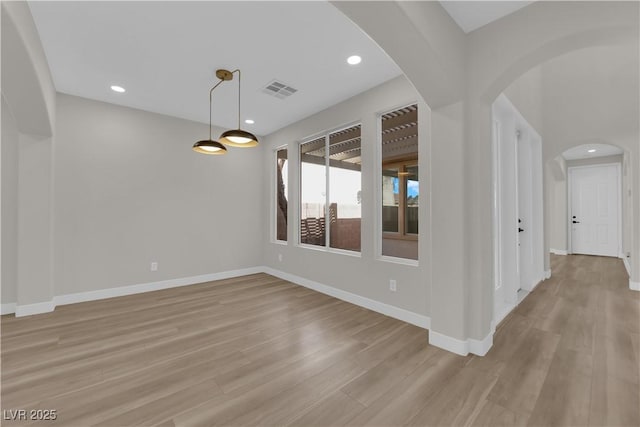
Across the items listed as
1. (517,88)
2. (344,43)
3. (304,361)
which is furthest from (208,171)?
(517,88)

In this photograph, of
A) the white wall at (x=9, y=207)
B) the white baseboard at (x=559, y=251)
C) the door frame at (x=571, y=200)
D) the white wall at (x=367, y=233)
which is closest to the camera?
the white wall at (x=367, y=233)

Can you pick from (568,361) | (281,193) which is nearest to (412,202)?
(568,361)

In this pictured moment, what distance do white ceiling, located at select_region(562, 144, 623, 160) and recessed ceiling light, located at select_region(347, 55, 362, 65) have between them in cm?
657

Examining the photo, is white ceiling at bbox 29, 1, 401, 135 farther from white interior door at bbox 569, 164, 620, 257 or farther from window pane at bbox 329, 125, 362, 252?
white interior door at bbox 569, 164, 620, 257

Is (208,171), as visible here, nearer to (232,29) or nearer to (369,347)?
(232,29)

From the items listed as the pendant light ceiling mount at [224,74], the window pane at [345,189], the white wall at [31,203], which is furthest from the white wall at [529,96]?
the white wall at [31,203]

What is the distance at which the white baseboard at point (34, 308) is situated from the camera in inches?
131

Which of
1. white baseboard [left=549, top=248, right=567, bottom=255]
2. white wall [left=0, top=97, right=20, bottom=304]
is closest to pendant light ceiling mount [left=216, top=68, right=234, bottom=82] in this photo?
white wall [left=0, top=97, right=20, bottom=304]

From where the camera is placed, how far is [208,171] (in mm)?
5074

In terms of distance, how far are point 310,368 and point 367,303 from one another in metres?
1.56

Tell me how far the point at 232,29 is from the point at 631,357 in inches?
182

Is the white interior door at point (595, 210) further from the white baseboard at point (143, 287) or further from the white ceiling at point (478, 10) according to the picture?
the white baseboard at point (143, 287)

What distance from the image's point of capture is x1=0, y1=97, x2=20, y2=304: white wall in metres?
3.43

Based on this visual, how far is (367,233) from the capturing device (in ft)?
12.0
